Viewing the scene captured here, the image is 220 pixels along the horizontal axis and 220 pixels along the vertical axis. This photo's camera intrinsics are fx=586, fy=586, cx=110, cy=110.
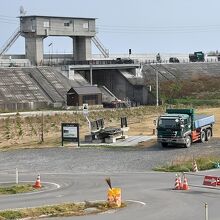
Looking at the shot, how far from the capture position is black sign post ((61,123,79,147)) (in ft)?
150

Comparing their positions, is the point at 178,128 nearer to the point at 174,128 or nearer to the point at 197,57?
the point at 174,128

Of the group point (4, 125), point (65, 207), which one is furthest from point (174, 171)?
point (4, 125)

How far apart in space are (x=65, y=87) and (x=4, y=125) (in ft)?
99.9

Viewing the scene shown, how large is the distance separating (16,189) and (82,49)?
87.1 m

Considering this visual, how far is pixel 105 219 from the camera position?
65.8 ft

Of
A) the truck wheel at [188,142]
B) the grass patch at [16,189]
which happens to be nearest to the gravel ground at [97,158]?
the truck wheel at [188,142]

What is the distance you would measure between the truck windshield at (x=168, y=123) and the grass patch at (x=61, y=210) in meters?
19.7

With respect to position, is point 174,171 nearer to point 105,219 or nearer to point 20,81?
point 105,219

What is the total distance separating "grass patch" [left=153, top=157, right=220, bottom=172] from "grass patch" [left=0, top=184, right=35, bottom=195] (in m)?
9.08

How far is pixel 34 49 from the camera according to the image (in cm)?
10456

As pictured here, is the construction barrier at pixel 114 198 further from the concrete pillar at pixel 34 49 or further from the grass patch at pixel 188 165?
A: the concrete pillar at pixel 34 49

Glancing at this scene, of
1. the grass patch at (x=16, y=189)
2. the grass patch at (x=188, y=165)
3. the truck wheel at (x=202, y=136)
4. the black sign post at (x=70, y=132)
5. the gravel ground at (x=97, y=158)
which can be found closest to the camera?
the grass patch at (x=16, y=189)

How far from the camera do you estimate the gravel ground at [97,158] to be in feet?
117

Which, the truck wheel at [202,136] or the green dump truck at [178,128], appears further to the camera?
the truck wheel at [202,136]
